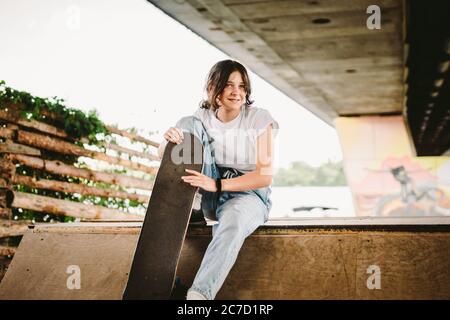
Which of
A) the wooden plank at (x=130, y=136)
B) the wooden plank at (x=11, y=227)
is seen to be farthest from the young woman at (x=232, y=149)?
the wooden plank at (x=130, y=136)

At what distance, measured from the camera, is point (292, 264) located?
2.59m

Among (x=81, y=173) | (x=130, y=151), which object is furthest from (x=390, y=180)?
(x=81, y=173)

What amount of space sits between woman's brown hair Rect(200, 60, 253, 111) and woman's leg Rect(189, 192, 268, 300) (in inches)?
24.4

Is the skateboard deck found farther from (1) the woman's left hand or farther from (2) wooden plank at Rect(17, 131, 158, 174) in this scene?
(2) wooden plank at Rect(17, 131, 158, 174)

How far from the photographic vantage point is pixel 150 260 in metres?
2.48

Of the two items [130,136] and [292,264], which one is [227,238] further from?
[130,136]

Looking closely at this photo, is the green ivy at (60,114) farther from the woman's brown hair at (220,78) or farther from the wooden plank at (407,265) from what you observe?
the wooden plank at (407,265)

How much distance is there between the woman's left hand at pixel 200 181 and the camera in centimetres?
256

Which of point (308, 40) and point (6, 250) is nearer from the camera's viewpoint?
point (6, 250)

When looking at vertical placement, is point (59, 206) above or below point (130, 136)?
below

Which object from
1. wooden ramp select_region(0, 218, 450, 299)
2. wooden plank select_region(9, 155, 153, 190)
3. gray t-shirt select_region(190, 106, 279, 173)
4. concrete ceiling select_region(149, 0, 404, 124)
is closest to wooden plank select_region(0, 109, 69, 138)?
wooden plank select_region(9, 155, 153, 190)

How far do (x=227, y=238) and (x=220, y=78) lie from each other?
961mm
